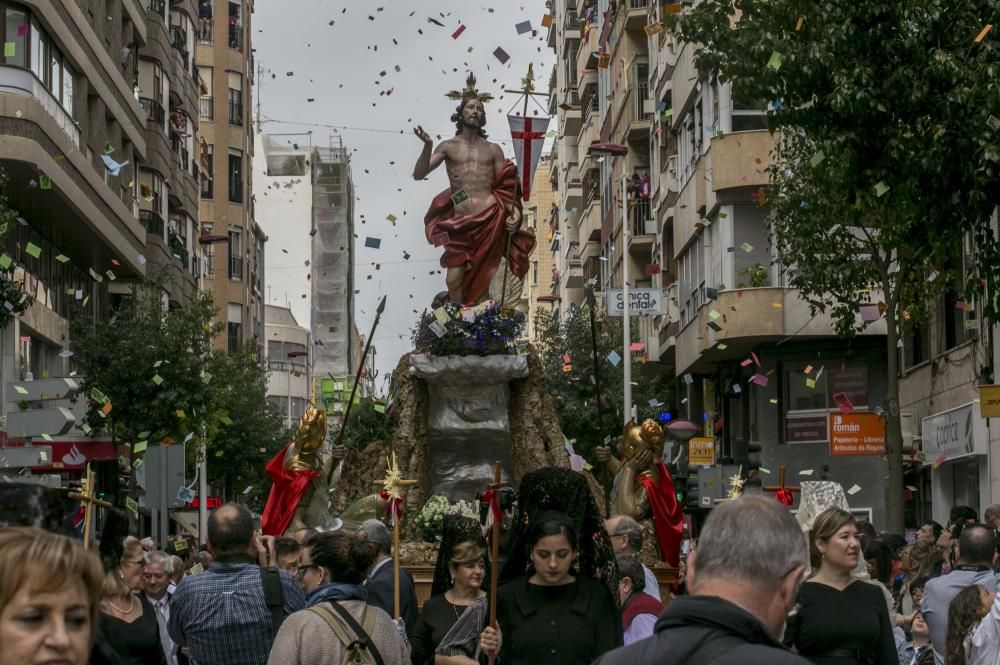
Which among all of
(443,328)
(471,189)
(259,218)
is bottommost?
(443,328)

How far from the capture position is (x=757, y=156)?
3441 centimetres

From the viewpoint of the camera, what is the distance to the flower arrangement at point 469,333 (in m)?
22.3

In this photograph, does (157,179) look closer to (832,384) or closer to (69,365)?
(69,365)

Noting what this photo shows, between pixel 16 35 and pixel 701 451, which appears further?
pixel 701 451

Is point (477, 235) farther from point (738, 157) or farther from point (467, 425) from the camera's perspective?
point (738, 157)

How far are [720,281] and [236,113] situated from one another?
43.7m

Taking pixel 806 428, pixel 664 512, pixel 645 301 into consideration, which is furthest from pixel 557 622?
pixel 645 301

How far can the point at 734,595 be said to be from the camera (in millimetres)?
4395

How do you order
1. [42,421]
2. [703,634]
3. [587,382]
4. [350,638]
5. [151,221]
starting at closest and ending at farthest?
[703,634] → [350,638] → [42,421] → [587,382] → [151,221]

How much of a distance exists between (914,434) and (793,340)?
4.34 m

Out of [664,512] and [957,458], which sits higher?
[957,458]

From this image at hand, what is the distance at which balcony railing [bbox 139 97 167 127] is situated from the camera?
48156 millimetres

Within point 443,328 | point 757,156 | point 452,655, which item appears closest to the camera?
point 452,655


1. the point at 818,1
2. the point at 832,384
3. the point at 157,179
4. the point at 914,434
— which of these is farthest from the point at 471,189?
the point at 157,179
